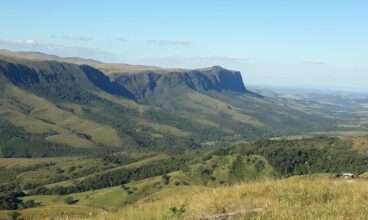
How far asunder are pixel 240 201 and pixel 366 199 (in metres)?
3.43

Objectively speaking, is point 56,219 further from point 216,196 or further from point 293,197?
point 293,197

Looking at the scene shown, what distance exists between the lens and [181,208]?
43.2ft

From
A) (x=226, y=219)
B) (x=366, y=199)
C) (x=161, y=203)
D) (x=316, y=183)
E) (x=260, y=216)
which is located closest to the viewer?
(x=260, y=216)

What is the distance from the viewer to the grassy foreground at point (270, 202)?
41.8ft

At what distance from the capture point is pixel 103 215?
48.4 feet

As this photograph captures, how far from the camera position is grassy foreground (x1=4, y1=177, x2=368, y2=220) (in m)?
12.7

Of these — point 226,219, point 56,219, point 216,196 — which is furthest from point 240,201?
point 56,219

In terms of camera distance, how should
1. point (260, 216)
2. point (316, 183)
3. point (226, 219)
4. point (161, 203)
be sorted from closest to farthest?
point (260, 216) → point (226, 219) → point (161, 203) → point (316, 183)

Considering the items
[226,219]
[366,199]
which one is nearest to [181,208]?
[226,219]

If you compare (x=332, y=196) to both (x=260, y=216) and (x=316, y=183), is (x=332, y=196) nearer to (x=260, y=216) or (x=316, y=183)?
(x=316, y=183)

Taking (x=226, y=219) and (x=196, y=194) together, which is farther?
(x=196, y=194)

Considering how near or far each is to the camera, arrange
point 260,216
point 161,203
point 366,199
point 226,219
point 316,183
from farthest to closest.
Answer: point 316,183
point 161,203
point 366,199
point 226,219
point 260,216

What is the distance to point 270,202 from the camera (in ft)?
46.8

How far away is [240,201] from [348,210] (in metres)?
3.18
